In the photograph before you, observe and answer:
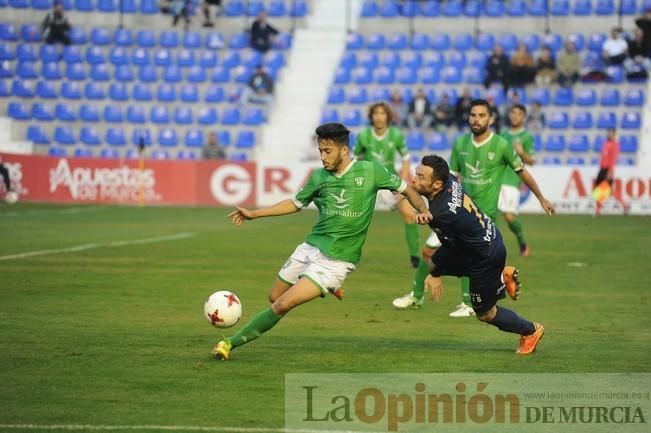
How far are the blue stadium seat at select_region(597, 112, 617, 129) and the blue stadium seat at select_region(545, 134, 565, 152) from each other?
127 cm

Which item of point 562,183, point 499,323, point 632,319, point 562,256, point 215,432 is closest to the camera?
point 215,432

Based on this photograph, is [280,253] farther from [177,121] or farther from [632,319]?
[177,121]

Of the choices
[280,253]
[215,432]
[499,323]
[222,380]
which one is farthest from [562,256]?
[215,432]

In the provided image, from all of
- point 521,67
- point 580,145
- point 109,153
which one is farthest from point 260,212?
point 109,153

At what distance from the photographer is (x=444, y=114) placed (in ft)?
113

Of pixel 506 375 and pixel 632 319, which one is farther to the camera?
pixel 632 319

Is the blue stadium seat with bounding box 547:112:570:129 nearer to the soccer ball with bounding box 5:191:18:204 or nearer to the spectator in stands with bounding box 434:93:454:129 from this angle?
the spectator in stands with bounding box 434:93:454:129

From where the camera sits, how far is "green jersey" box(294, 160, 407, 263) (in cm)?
1038

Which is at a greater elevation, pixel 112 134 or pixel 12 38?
pixel 12 38

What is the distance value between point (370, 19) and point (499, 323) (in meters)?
29.1

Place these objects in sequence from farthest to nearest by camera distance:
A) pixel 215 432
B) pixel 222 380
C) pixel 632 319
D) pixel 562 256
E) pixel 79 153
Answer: pixel 79 153
pixel 562 256
pixel 632 319
pixel 222 380
pixel 215 432

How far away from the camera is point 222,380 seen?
9.27 m

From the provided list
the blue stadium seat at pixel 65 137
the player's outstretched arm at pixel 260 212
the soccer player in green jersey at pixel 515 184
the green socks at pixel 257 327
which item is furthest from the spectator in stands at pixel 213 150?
the green socks at pixel 257 327

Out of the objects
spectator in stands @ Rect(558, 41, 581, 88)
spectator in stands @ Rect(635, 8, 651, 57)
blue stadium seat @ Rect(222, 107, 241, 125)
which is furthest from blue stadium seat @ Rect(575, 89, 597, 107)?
blue stadium seat @ Rect(222, 107, 241, 125)
